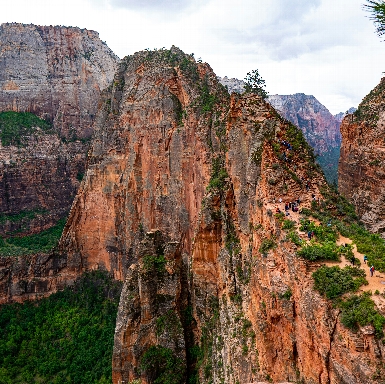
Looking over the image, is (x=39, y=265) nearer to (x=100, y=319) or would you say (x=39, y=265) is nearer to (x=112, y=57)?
(x=100, y=319)

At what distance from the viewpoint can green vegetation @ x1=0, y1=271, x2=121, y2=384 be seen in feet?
114

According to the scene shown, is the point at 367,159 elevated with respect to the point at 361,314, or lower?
elevated

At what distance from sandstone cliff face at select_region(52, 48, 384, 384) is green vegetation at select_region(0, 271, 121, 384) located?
13.8 feet

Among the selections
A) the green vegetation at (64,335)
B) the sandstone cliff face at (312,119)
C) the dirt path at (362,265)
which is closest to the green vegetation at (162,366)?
the green vegetation at (64,335)

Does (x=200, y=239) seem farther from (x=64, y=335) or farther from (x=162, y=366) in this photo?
(x=64, y=335)

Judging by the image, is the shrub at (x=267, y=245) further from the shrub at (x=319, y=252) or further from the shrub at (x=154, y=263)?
the shrub at (x=154, y=263)

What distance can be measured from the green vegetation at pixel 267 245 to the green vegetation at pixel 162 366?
13033 millimetres

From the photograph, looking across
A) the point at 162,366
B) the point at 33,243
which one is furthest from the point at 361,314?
the point at 33,243

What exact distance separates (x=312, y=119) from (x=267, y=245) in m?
154

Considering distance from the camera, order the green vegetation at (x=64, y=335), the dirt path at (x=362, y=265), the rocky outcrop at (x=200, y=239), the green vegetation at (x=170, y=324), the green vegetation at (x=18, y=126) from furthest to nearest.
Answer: the green vegetation at (x=18, y=126), the green vegetation at (x=64, y=335), the green vegetation at (x=170, y=324), the rocky outcrop at (x=200, y=239), the dirt path at (x=362, y=265)

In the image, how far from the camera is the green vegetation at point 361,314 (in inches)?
426

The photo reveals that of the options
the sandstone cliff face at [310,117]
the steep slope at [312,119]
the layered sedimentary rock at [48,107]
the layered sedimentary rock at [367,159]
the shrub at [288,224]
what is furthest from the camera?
the sandstone cliff face at [310,117]

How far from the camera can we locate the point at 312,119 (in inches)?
6270

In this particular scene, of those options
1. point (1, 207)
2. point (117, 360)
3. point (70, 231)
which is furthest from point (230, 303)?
point (1, 207)
